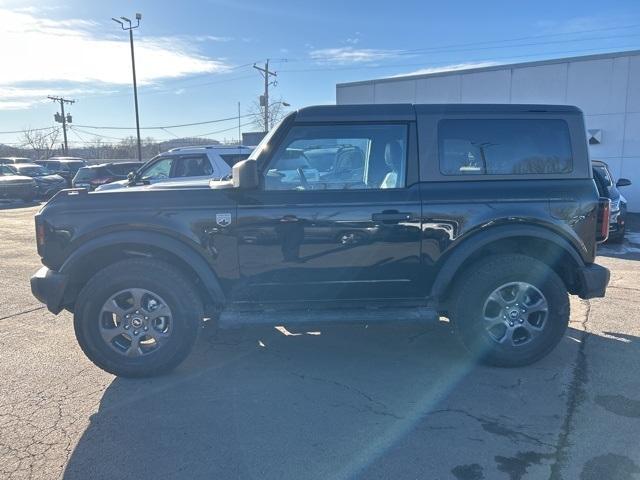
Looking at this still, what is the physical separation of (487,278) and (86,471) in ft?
9.94

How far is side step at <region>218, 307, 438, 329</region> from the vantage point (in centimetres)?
388

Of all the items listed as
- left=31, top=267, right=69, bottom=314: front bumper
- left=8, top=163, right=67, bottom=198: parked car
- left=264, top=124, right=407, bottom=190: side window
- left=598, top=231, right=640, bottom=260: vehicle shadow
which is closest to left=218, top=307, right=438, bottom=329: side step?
left=264, top=124, right=407, bottom=190: side window

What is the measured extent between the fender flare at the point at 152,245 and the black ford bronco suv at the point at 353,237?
1 cm

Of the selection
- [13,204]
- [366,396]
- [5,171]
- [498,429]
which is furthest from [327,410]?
[5,171]

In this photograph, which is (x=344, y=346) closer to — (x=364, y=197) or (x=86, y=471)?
(x=364, y=197)

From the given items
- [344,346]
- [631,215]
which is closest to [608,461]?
[344,346]

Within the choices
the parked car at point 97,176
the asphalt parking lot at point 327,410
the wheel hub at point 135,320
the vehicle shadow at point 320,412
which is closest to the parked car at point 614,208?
the asphalt parking lot at point 327,410

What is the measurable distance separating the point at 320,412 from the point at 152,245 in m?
1.75

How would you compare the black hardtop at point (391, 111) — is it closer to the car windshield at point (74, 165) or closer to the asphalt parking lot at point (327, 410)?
the asphalt parking lot at point (327, 410)

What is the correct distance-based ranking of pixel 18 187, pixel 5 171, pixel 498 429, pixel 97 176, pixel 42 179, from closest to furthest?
1. pixel 498 429
2. pixel 97 176
3. pixel 18 187
4. pixel 5 171
5. pixel 42 179

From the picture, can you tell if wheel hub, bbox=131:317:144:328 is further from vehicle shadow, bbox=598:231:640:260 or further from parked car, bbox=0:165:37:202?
parked car, bbox=0:165:37:202

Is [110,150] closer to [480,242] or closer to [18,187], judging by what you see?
[18,187]

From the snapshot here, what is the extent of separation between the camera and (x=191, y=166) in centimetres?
1098

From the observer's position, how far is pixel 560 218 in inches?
156
